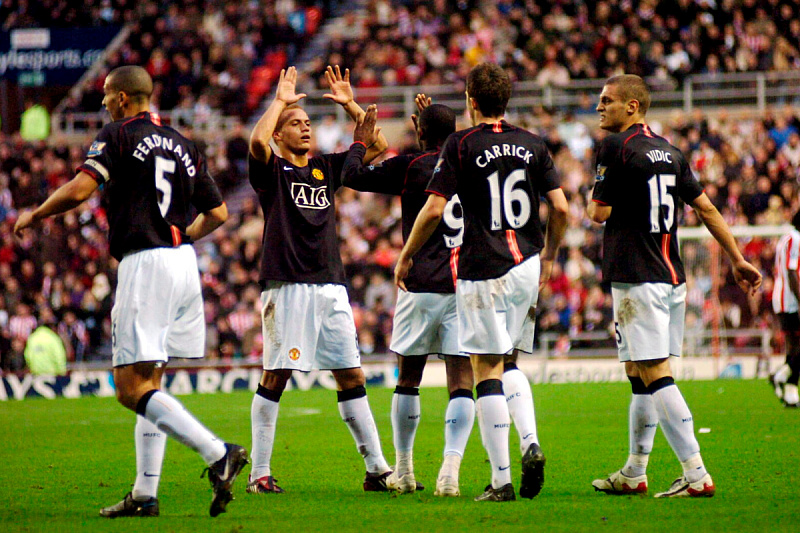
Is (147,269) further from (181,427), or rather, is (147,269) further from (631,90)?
(631,90)

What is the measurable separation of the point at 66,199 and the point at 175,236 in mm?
644

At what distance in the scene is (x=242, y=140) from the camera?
1041 inches

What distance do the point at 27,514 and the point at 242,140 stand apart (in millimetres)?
20559

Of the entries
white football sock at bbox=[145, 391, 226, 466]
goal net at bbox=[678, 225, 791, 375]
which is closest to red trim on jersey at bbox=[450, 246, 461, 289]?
white football sock at bbox=[145, 391, 226, 466]

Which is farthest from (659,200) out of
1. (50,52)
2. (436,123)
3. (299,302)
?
(50,52)

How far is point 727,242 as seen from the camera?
6.75m

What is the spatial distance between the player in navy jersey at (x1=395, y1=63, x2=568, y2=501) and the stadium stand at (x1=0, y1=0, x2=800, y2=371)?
1327 cm

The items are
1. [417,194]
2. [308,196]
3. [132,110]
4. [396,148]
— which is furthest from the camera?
[396,148]

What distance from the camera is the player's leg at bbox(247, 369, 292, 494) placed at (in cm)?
735

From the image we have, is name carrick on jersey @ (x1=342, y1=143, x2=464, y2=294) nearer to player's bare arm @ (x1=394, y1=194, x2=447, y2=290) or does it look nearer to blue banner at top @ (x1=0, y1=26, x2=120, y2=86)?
player's bare arm @ (x1=394, y1=194, x2=447, y2=290)

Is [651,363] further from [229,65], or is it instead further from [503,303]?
[229,65]

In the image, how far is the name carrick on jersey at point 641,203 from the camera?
671 centimetres

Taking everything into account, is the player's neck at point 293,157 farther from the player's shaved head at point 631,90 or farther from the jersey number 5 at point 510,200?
the player's shaved head at point 631,90

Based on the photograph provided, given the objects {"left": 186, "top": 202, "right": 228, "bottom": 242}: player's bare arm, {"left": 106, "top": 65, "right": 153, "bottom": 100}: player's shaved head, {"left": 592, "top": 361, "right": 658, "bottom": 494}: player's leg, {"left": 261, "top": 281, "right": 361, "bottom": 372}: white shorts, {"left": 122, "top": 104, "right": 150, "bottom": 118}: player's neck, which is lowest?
{"left": 592, "top": 361, "right": 658, "bottom": 494}: player's leg
